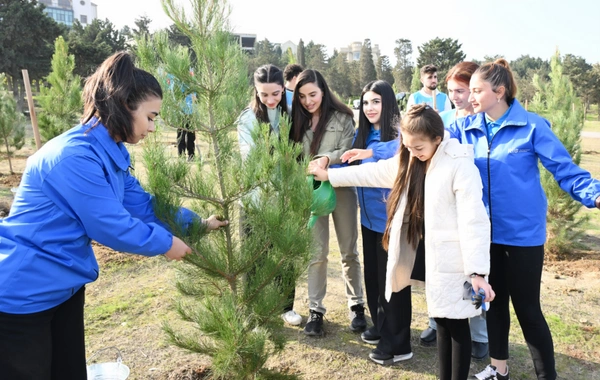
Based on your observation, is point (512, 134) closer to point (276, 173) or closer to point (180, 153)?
point (276, 173)

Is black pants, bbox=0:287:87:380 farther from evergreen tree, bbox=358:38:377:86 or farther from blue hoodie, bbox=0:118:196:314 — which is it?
evergreen tree, bbox=358:38:377:86

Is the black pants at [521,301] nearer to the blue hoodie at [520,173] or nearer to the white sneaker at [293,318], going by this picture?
the blue hoodie at [520,173]

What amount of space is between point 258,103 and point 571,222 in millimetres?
4437

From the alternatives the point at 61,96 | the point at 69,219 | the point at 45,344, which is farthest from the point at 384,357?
the point at 61,96

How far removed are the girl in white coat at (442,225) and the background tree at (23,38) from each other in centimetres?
2661

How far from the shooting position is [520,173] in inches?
91.2

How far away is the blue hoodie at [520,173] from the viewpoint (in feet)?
7.46

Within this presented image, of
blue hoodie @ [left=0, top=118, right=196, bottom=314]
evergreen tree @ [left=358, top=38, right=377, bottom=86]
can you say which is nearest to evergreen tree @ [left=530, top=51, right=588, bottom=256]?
blue hoodie @ [left=0, top=118, right=196, bottom=314]

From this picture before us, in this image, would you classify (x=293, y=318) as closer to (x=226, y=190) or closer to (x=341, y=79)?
(x=226, y=190)

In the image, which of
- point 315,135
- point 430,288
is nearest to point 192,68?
point 315,135

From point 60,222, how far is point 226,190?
74cm

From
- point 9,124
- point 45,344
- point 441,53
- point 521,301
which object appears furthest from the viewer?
point 441,53

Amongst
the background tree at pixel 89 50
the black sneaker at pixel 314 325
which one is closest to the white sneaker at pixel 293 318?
the black sneaker at pixel 314 325

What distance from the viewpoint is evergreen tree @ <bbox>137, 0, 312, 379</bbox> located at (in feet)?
6.46
